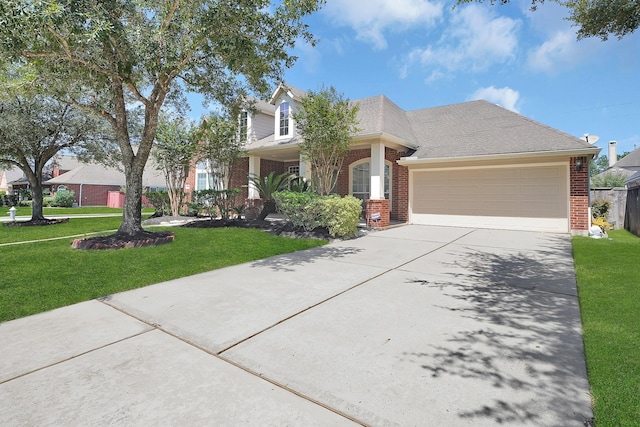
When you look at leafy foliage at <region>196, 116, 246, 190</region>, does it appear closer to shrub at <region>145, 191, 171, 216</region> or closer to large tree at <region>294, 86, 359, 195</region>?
large tree at <region>294, 86, 359, 195</region>

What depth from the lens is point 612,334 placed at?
3219 mm

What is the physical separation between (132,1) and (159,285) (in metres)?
6.58

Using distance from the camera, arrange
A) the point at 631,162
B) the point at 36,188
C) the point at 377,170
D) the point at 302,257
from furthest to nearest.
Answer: the point at 631,162
the point at 36,188
the point at 377,170
the point at 302,257

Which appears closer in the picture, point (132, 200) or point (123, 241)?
point (123, 241)

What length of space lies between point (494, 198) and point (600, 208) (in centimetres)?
517

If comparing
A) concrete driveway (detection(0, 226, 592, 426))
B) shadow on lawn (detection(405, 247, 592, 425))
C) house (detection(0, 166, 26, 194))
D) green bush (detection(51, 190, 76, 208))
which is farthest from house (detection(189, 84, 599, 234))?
house (detection(0, 166, 26, 194))

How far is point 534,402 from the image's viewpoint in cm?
222

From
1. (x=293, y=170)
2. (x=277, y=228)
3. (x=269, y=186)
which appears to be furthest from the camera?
(x=293, y=170)

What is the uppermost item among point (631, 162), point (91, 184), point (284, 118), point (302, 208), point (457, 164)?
point (631, 162)

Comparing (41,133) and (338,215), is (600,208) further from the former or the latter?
(41,133)

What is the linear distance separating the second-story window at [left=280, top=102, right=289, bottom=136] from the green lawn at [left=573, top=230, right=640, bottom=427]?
11623mm

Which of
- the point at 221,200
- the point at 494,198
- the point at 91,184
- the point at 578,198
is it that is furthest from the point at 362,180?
the point at 91,184

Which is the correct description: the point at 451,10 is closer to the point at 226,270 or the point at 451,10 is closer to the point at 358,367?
the point at 226,270

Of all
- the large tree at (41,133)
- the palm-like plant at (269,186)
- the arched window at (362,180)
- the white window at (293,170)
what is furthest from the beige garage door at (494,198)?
the large tree at (41,133)
